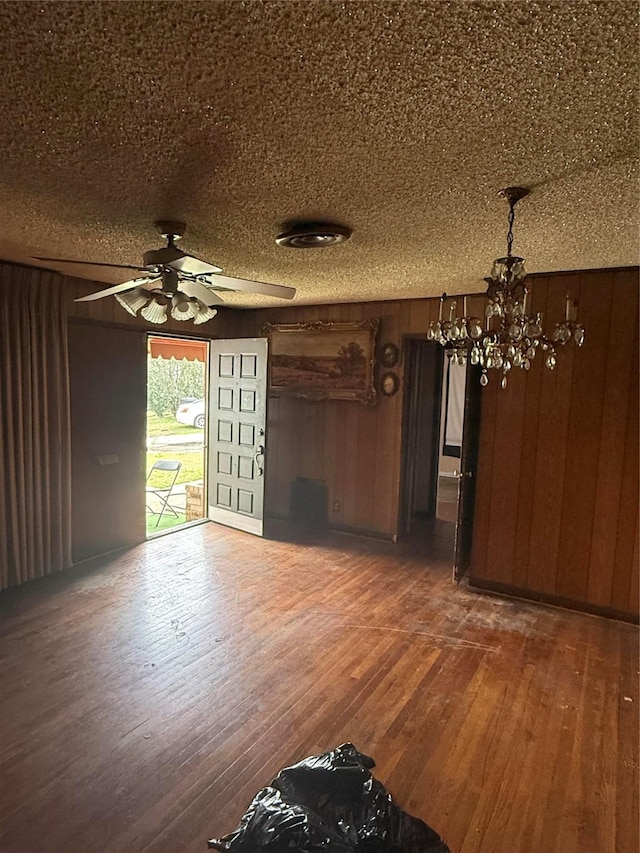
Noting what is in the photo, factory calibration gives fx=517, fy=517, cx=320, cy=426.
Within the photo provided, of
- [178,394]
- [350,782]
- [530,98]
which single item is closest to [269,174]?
[530,98]

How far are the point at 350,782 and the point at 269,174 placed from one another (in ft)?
7.75

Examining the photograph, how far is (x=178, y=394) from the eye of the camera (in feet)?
32.7

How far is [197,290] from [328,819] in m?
2.30

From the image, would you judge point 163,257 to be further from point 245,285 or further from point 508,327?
point 508,327

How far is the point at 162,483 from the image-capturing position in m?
8.44

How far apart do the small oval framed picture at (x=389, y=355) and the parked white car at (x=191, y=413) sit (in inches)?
216

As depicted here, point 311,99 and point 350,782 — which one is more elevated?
point 311,99

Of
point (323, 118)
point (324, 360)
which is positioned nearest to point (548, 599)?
point (324, 360)

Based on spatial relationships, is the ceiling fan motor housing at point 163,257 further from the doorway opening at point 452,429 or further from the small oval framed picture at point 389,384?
the doorway opening at point 452,429

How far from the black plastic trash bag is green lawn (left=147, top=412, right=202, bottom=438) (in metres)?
7.98

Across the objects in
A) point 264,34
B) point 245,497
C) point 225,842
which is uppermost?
Result: point 264,34

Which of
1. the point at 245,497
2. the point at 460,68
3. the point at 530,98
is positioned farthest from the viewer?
the point at 245,497

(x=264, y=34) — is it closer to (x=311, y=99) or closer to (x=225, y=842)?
(x=311, y=99)

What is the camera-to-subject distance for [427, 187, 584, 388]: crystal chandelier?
7.54 ft
